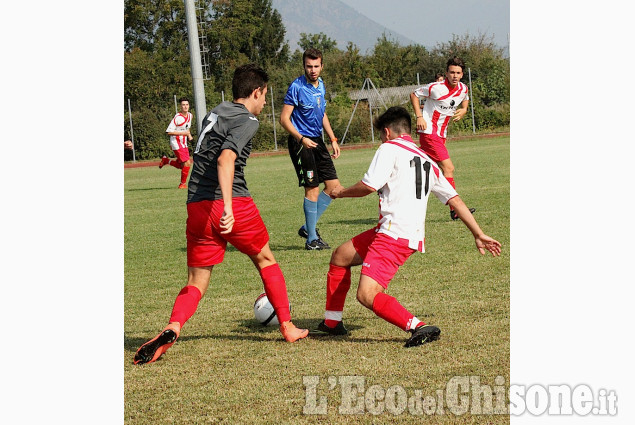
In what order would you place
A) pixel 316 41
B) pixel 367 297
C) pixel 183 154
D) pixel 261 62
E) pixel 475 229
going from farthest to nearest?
pixel 316 41 < pixel 261 62 < pixel 183 154 < pixel 475 229 < pixel 367 297

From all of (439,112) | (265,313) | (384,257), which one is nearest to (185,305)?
(265,313)

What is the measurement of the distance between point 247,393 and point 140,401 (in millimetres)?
573

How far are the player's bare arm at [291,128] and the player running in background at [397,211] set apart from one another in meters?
3.36

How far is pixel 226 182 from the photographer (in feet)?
15.2

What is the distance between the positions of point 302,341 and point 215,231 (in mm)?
945

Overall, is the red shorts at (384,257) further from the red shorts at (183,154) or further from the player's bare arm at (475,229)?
the red shorts at (183,154)

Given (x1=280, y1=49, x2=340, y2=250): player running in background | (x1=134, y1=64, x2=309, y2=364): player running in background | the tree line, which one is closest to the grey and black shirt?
(x1=134, y1=64, x2=309, y2=364): player running in background

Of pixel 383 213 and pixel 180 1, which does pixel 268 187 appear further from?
pixel 180 1

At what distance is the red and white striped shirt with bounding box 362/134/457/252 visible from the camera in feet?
15.9

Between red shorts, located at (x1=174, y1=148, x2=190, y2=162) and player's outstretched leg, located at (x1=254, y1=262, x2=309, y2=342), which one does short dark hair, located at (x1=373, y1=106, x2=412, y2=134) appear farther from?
red shorts, located at (x1=174, y1=148, x2=190, y2=162)

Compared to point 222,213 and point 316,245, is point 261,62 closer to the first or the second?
point 316,245

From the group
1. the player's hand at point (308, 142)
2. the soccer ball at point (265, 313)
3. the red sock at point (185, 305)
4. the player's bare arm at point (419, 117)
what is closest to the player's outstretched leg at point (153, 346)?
the red sock at point (185, 305)

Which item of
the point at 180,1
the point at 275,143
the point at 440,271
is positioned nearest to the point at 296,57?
the point at 180,1

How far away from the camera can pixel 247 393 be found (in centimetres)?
411
